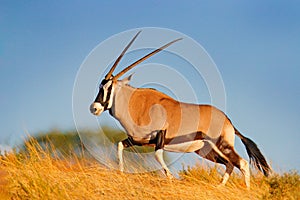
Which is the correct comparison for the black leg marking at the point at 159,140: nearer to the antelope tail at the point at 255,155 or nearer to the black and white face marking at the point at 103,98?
the black and white face marking at the point at 103,98

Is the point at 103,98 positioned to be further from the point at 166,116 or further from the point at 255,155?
the point at 255,155

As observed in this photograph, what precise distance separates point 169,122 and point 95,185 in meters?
3.58

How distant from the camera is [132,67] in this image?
42.8ft

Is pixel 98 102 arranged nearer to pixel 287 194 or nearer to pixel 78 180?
pixel 78 180

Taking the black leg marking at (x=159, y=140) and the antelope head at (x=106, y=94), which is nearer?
the black leg marking at (x=159, y=140)

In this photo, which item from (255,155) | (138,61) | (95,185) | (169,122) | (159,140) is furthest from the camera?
(138,61)

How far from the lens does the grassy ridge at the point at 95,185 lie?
8406 mm

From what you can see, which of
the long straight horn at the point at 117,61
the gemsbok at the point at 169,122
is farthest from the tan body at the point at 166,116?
the long straight horn at the point at 117,61

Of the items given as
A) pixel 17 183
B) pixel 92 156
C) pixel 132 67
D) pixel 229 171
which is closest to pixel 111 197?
pixel 17 183

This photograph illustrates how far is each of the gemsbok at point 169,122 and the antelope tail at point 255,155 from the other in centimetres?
2

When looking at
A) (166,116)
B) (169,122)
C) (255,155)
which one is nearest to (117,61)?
(166,116)

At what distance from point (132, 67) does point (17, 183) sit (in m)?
5.06

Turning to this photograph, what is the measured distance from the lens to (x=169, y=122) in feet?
39.7

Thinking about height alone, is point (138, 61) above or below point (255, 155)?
above
